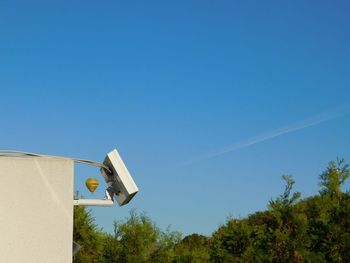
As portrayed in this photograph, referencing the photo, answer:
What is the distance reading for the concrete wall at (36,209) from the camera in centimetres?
508

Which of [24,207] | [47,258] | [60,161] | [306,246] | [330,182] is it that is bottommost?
[47,258]

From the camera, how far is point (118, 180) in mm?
6098

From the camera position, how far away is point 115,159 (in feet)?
20.1

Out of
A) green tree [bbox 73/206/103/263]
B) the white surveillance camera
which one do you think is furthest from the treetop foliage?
the white surveillance camera

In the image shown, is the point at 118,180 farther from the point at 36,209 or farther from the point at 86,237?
the point at 86,237

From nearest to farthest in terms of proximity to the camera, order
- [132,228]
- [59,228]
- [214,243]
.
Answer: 1. [59,228]
2. [214,243]
3. [132,228]

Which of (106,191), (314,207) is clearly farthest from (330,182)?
(106,191)

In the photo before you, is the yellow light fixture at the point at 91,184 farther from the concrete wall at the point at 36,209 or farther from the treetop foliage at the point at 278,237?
the treetop foliage at the point at 278,237

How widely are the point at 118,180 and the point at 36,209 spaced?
1.11 metres

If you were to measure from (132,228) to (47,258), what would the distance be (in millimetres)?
16663

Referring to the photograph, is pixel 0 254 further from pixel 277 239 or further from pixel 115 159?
pixel 277 239

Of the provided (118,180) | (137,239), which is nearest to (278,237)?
(137,239)

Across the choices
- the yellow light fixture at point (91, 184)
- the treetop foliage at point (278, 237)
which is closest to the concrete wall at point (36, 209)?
the yellow light fixture at point (91, 184)

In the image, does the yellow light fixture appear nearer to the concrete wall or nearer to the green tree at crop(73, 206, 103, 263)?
the concrete wall
